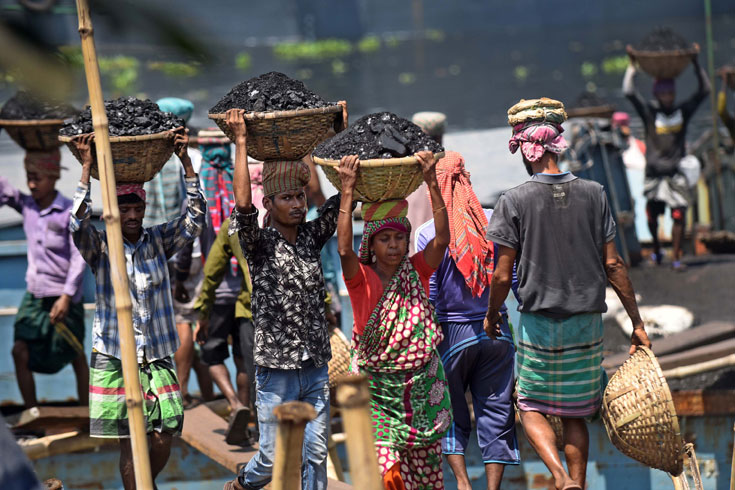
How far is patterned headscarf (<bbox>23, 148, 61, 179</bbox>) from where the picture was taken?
6941mm

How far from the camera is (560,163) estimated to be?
9984mm

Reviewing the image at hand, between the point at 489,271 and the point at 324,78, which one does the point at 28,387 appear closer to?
the point at 489,271

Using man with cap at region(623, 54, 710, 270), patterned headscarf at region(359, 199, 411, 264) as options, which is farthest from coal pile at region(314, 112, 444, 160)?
man with cap at region(623, 54, 710, 270)

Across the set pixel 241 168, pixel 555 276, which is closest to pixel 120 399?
pixel 241 168

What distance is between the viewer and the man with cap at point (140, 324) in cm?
500

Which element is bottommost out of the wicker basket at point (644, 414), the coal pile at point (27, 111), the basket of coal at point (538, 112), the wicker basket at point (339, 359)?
the wicker basket at point (644, 414)

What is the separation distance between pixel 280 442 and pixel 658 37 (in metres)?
8.02

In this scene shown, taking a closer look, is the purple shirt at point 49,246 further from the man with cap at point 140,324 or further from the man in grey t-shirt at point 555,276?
the man in grey t-shirt at point 555,276

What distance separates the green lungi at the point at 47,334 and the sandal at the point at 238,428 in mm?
1510

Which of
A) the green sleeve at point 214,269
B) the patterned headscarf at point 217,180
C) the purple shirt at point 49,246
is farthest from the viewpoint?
the purple shirt at point 49,246

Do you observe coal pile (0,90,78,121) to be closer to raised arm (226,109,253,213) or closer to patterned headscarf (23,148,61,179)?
patterned headscarf (23,148,61,179)

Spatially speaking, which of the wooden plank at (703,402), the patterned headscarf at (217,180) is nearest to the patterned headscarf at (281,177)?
the patterned headscarf at (217,180)

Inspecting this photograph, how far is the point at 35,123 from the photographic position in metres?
7.08

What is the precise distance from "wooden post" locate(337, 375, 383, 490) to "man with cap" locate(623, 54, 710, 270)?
25.3 ft
